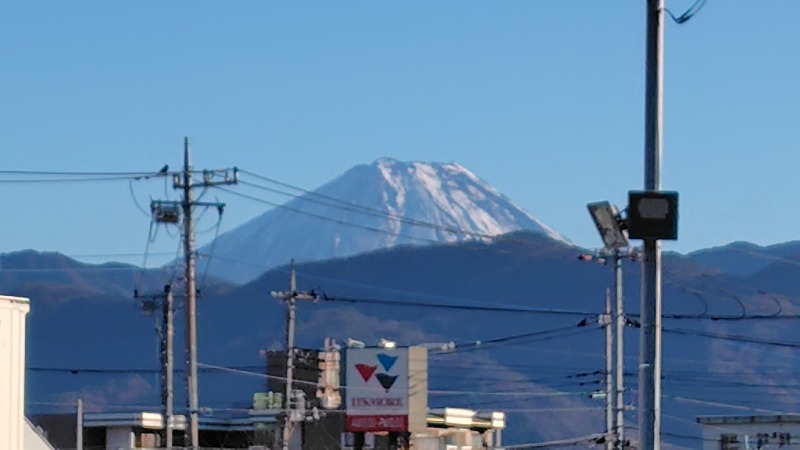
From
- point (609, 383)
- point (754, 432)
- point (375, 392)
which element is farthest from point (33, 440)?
point (375, 392)

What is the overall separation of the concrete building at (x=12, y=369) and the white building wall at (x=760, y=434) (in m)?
48.2

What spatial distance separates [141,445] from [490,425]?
2143 cm

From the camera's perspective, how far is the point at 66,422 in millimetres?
120250

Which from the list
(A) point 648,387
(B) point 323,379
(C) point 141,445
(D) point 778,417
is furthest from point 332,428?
(A) point 648,387

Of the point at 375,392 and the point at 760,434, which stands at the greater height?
the point at 375,392

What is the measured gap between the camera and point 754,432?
8319 centimetres

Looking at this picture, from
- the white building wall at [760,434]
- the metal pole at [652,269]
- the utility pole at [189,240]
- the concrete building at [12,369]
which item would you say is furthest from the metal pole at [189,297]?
the metal pole at [652,269]

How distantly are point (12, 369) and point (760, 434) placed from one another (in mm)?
51603

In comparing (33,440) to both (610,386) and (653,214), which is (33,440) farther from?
(610,386)

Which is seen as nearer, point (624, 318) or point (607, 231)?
point (607, 231)

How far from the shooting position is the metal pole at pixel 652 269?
27.9 m

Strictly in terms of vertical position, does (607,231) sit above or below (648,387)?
above

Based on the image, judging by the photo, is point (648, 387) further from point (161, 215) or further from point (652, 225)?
point (161, 215)

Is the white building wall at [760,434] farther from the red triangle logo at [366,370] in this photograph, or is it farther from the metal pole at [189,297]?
the red triangle logo at [366,370]
